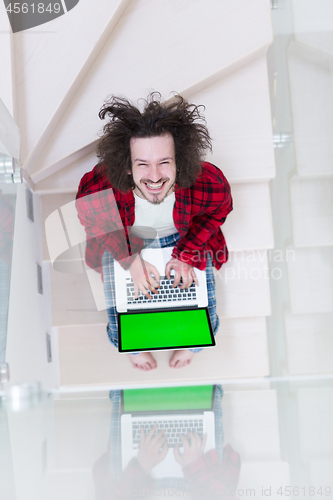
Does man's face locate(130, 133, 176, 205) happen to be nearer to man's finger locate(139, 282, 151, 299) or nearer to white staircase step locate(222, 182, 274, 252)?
man's finger locate(139, 282, 151, 299)

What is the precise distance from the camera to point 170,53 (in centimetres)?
163

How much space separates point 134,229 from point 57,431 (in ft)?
3.29

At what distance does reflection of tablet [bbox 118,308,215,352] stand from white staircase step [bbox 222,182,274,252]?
16.0 inches

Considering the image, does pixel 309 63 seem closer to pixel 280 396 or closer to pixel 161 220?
pixel 161 220

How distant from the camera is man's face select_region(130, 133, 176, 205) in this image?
4.59 ft

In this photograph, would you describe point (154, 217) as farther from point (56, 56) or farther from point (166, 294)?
point (56, 56)

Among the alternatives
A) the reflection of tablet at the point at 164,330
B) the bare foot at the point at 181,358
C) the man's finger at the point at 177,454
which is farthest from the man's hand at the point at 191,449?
the bare foot at the point at 181,358

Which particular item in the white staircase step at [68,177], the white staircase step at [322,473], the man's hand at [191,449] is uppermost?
the white staircase step at [68,177]

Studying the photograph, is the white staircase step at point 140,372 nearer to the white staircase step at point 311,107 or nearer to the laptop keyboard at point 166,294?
the laptop keyboard at point 166,294

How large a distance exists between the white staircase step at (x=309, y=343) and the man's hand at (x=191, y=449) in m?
1.21

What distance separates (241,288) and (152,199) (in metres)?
0.72

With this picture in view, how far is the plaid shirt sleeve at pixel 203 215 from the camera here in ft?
5.14
